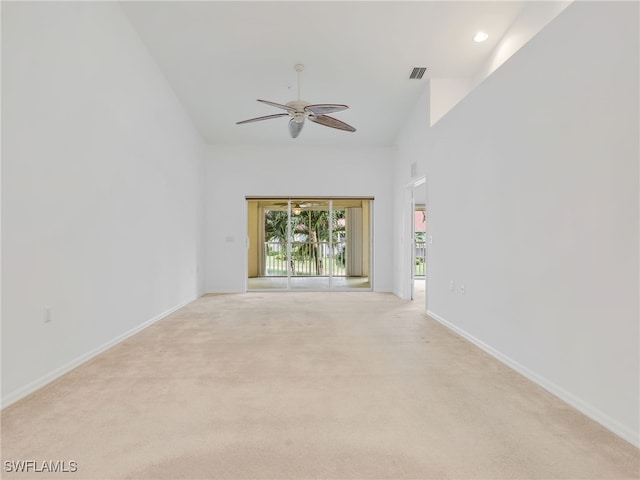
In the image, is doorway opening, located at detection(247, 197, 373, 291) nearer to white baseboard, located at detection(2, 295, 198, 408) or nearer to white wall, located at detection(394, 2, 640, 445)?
white baseboard, located at detection(2, 295, 198, 408)

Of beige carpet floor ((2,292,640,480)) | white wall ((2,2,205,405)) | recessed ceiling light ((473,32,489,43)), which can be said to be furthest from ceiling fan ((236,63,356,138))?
beige carpet floor ((2,292,640,480))

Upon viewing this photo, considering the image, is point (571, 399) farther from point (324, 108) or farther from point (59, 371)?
point (59, 371)

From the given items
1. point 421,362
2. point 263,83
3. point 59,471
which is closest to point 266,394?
point 59,471

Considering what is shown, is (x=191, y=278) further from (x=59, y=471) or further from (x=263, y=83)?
(x=59, y=471)

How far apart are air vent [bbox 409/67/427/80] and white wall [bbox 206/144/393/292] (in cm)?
247

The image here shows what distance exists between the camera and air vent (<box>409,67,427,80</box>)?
15.8 feet

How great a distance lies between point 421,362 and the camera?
3.05m

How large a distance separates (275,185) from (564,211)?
18.7ft

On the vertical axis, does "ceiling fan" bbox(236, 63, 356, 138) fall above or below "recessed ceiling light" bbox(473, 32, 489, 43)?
below

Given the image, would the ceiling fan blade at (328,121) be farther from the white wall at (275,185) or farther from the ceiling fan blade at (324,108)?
the white wall at (275,185)

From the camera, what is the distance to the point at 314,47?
4336 mm

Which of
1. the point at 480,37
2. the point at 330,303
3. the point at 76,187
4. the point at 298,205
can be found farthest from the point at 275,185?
the point at 76,187

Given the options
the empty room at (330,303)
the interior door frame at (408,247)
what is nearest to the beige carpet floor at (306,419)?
the empty room at (330,303)

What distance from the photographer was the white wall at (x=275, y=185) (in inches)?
287
